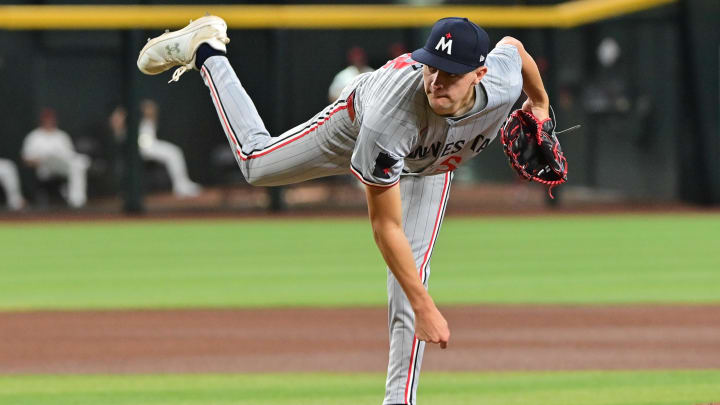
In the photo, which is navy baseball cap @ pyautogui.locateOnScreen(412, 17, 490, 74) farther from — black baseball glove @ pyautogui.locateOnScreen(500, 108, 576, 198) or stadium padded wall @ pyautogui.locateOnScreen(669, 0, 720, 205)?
stadium padded wall @ pyautogui.locateOnScreen(669, 0, 720, 205)

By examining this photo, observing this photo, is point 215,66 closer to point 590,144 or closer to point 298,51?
point 298,51

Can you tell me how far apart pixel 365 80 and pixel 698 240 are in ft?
28.4

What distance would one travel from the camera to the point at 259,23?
51.0 feet

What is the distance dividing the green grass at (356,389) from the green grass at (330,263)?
94.2 inches

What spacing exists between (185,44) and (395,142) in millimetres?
1486

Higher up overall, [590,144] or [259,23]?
[259,23]

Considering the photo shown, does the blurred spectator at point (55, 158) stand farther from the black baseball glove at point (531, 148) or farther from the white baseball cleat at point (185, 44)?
the black baseball glove at point (531, 148)

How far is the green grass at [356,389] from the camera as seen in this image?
4.84 m

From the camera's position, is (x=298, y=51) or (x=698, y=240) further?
(x=298, y=51)

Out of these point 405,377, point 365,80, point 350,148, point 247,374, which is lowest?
point 247,374

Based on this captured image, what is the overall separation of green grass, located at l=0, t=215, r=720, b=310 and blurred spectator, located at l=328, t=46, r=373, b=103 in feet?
5.85

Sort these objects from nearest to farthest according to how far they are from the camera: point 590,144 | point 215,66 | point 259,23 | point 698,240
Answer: point 215,66 → point 698,240 → point 259,23 → point 590,144

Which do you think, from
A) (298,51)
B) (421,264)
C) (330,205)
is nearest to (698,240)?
(330,205)

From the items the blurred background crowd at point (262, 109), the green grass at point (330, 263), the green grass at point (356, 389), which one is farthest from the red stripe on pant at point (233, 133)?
the blurred background crowd at point (262, 109)
